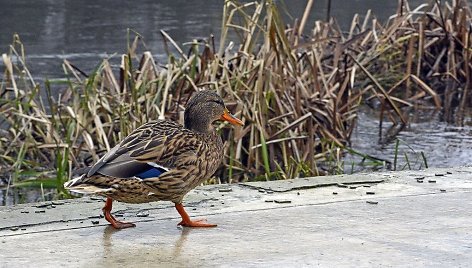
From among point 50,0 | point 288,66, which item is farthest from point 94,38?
point 288,66

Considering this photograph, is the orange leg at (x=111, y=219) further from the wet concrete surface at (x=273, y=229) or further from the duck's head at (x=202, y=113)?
the duck's head at (x=202, y=113)

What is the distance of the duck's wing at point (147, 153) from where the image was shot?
439 cm

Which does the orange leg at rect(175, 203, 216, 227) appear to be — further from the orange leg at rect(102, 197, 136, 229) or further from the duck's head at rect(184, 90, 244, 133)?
the duck's head at rect(184, 90, 244, 133)

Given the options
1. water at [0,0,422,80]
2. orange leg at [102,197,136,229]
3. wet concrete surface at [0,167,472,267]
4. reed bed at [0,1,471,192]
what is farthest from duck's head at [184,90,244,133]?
water at [0,0,422,80]

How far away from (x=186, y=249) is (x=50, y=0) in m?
12.1

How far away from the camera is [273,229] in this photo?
4.47 meters

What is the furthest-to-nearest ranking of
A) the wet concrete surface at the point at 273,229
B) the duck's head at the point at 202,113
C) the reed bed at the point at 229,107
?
the reed bed at the point at 229,107 < the duck's head at the point at 202,113 < the wet concrete surface at the point at 273,229

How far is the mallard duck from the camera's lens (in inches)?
172

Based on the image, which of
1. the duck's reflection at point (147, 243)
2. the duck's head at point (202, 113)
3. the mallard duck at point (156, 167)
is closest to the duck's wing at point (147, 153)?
the mallard duck at point (156, 167)

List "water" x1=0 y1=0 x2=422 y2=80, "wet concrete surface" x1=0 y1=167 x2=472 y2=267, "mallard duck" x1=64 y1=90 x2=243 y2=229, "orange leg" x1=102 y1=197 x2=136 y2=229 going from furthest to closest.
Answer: "water" x1=0 y1=0 x2=422 y2=80 < "orange leg" x1=102 y1=197 x2=136 y2=229 < "mallard duck" x1=64 y1=90 x2=243 y2=229 < "wet concrete surface" x1=0 y1=167 x2=472 y2=267

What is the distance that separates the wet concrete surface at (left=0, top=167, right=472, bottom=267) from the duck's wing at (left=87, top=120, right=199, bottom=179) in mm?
262

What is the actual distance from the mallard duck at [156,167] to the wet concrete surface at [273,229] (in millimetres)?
152

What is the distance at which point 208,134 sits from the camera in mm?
4828

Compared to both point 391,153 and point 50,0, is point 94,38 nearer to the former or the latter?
point 50,0
